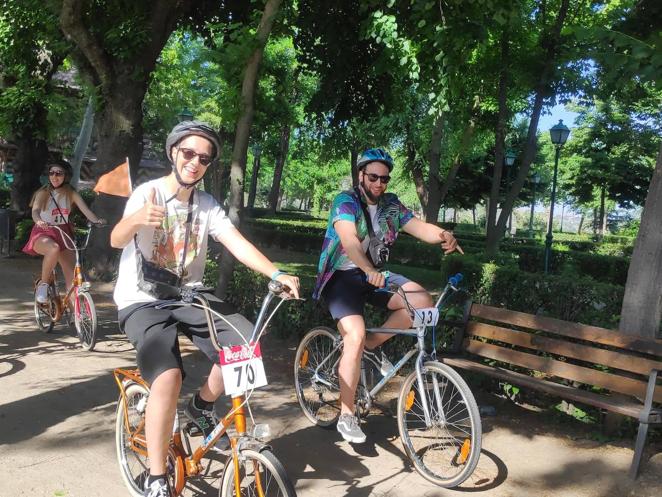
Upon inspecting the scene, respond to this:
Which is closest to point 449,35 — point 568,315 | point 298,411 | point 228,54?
point 228,54

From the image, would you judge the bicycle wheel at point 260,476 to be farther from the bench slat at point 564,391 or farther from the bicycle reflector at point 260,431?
the bench slat at point 564,391

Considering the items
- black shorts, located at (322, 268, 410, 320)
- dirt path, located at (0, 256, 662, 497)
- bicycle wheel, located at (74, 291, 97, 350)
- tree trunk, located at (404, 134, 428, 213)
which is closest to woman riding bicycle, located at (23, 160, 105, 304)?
bicycle wheel, located at (74, 291, 97, 350)

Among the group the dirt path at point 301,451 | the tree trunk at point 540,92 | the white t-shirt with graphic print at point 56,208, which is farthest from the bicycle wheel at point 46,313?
the tree trunk at point 540,92

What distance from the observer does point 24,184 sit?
15.8 m

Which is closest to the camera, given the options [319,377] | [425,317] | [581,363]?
[425,317]

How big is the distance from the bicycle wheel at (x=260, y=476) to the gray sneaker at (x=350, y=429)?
1316 millimetres

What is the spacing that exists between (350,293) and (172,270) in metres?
1.39

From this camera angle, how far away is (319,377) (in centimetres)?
457

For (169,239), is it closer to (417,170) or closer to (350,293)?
(350,293)

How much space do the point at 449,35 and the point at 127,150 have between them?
5.68 metres

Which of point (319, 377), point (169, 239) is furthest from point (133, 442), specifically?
point (319, 377)

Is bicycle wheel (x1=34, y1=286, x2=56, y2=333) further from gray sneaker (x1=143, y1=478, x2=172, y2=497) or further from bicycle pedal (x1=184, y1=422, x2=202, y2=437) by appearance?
gray sneaker (x1=143, y1=478, x2=172, y2=497)

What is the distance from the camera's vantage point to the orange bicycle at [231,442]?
2.56 m

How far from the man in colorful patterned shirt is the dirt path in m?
0.35
